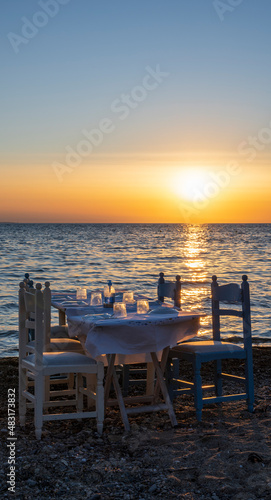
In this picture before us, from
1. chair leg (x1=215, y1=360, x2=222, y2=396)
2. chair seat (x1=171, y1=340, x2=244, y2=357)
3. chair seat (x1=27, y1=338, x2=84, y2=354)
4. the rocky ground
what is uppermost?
chair seat (x1=171, y1=340, x2=244, y2=357)

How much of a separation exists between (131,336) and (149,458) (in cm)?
98

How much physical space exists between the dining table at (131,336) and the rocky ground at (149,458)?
0.25m

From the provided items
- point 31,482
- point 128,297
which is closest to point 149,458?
point 31,482

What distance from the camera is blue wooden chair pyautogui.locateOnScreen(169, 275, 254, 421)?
4.72 meters

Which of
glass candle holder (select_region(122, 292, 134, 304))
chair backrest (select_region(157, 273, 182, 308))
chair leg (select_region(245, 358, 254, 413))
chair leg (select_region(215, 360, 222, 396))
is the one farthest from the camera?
chair backrest (select_region(157, 273, 182, 308))

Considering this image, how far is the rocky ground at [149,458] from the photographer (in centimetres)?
331

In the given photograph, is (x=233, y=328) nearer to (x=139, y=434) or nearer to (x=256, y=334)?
(x=256, y=334)

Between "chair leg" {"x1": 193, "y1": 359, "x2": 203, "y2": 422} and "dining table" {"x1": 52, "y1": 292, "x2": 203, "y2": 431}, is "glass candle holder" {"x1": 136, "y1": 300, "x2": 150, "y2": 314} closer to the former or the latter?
"dining table" {"x1": 52, "y1": 292, "x2": 203, "y2": 431}

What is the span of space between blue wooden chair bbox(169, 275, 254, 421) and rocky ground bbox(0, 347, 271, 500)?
0.16 meters

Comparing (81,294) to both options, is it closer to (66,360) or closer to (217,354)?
(66,360)

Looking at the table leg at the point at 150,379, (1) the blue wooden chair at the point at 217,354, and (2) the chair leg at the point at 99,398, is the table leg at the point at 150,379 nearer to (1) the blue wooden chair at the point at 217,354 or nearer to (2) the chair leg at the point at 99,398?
(1) the blue wooden chair at the point at 217,354

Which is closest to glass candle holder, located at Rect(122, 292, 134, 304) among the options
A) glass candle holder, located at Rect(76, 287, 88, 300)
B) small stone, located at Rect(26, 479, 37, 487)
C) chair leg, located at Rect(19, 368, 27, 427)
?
glass candle holder, located at Rect(76, 287, 88, 300)

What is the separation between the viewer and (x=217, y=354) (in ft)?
15.6

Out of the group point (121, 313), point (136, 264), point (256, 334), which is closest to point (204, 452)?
point (121, 313)
